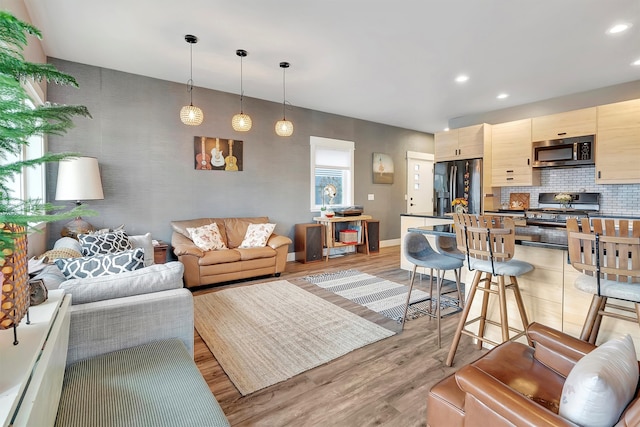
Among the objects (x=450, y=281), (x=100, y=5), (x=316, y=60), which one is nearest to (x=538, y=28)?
(x=316, y=60)

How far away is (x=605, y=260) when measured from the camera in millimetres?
1622

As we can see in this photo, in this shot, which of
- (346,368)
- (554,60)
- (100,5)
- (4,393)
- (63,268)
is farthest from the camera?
(554,60)

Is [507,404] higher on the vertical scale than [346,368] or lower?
higher

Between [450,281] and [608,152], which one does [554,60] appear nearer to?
[608,152]

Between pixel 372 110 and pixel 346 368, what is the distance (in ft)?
15.9

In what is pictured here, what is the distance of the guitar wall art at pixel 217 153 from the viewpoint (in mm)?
4699

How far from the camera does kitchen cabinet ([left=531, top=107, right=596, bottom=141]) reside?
437 centimetres

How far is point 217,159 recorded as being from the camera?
4859mm

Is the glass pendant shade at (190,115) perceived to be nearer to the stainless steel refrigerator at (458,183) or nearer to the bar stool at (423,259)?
the bar stool at (423,259)

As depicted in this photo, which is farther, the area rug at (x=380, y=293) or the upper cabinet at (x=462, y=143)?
the upper cabinet at (x=462, y=143)

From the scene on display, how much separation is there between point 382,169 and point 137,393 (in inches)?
251

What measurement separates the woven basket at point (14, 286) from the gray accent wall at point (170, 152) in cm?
339

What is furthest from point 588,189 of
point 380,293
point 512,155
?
point 380,293

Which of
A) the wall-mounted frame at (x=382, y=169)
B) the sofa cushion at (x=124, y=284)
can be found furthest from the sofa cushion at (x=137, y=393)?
the wall-mounted frame at (x=382, y=169)
